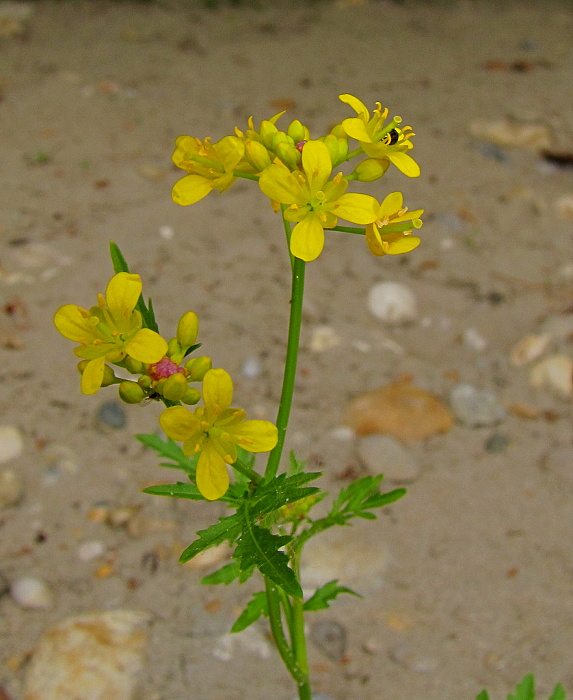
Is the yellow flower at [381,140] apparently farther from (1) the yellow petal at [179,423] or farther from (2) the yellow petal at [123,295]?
(1) the yellow petal at [179,423]

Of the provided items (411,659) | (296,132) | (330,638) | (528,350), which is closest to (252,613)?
(330,638)

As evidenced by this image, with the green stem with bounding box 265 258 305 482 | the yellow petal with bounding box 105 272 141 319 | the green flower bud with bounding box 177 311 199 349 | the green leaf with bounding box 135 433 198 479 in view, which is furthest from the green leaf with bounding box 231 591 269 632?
the yellow petal with bounding box 105 272 141 319

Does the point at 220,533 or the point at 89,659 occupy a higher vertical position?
the point at 220,533

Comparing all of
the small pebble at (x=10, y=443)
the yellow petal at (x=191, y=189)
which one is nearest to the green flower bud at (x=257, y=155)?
the yellow petal at (x=191, y=189)

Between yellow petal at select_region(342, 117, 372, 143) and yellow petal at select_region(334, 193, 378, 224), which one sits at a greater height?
yellow petal at select_region(342, 117, 372, 143)

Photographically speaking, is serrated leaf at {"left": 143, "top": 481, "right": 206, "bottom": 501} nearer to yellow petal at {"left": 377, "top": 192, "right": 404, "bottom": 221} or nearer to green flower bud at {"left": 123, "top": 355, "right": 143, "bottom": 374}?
green flower bud at {"left": 123, "top": 355, "right": 143, "bottom": 374}

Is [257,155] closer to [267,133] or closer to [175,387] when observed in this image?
[267,133]
